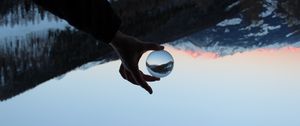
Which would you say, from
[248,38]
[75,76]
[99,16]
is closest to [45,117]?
[75,76]

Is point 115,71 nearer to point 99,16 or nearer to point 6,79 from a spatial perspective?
point 6,79

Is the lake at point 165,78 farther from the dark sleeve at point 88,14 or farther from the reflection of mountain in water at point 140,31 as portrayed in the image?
the dark sleeve at point 88,14

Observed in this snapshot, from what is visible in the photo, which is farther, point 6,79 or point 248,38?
point 248,38

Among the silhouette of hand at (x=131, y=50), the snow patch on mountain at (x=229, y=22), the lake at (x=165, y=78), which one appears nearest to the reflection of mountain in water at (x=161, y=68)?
the silhouette of hand at (x=131, y=50)

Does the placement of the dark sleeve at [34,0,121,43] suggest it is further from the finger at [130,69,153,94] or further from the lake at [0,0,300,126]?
the lake at [0,0,300,126]

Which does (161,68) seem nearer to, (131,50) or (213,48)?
(131,50)

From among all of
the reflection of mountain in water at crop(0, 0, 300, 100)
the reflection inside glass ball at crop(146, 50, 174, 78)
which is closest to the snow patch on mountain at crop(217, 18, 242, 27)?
the reflection of mountain in water at crop(0, 0, 300, 100)
